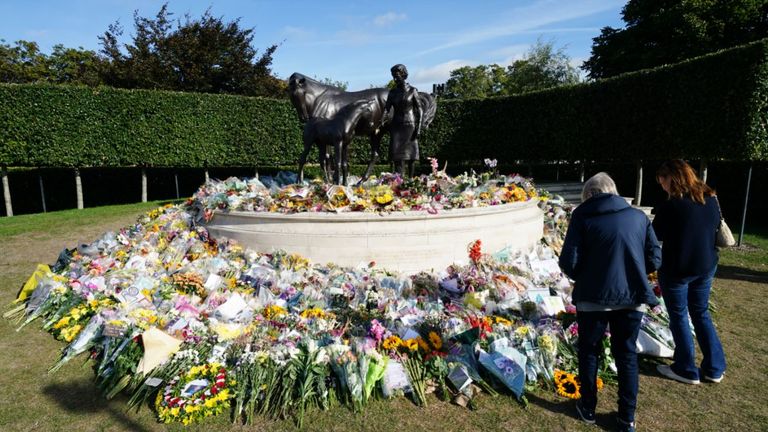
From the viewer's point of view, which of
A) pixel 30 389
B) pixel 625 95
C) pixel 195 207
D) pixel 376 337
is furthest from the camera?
pixel 625 95

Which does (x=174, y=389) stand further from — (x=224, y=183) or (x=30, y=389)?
(x=224, y=183)

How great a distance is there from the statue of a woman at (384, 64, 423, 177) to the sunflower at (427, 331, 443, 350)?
4669mm

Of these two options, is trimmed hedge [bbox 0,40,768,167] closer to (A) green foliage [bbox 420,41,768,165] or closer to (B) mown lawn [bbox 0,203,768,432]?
(A) green foliage [bbox 420,41,768,165]

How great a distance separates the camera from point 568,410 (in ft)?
11.6

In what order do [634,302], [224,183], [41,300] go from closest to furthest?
[634,302]
[41,300]
[224,183]

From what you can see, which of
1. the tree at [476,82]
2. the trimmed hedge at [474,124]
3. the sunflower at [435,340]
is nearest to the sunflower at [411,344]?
the sunflower at [435,340]

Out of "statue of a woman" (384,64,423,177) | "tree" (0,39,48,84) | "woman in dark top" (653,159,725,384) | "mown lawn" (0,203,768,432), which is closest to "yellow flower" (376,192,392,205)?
"statue of a woman" (384,64,423,177)

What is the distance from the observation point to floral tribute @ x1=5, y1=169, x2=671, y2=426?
12.4 feet

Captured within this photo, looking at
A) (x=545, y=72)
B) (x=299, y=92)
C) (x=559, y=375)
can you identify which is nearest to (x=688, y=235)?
(x=559, y=375)

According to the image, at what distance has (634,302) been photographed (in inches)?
117

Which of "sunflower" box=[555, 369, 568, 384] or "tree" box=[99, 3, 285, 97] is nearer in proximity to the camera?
"sunflower" box=[555, 369, 568, 384]

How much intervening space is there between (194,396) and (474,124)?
16707mm

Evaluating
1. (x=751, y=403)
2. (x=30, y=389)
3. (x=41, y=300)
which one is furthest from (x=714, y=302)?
(x=41, y=300)

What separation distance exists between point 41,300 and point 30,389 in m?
2.36
